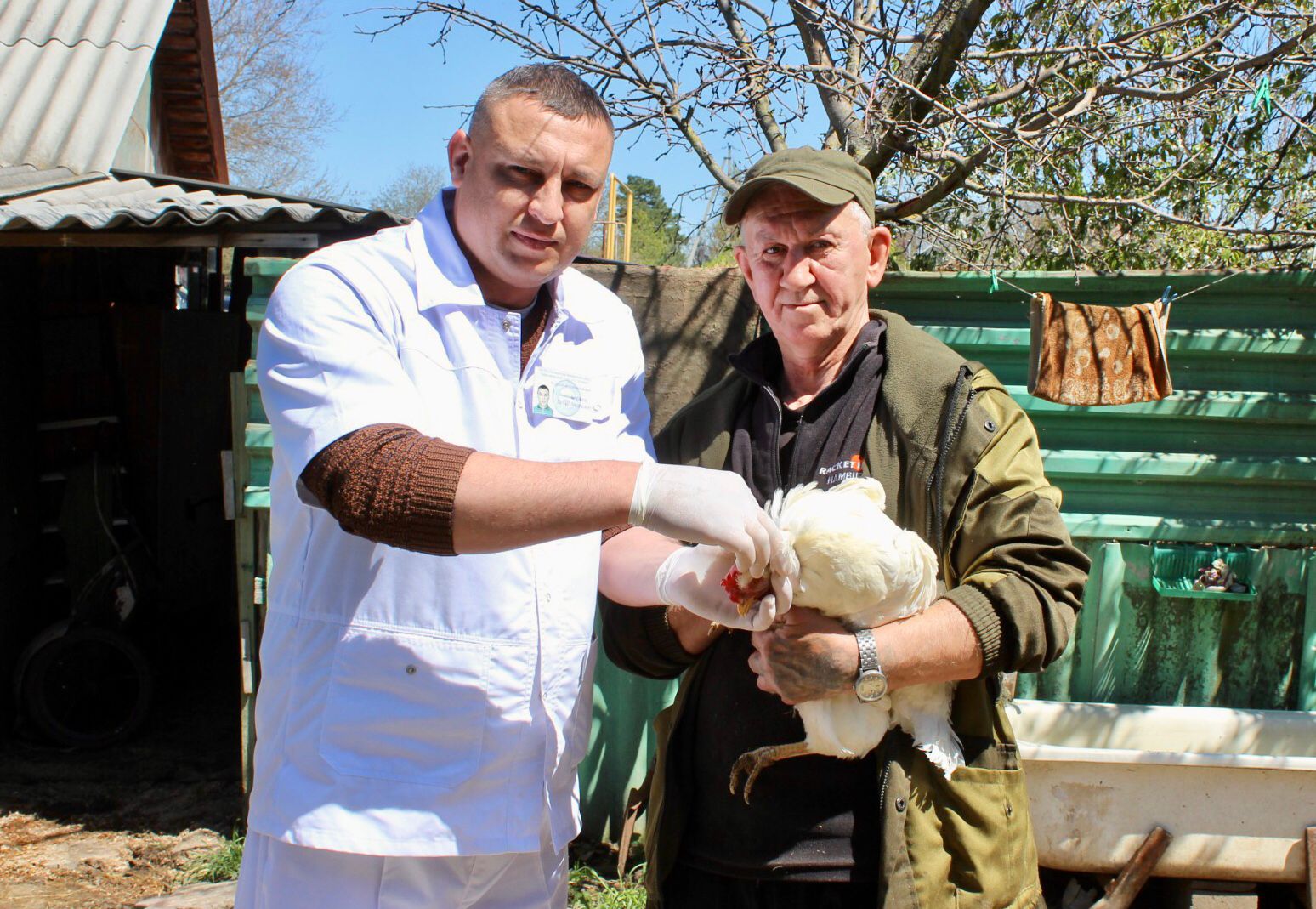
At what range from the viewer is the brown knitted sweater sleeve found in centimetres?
161

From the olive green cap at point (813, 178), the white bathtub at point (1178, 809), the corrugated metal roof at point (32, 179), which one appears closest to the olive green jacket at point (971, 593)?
the olive green cap at point (813, 178)

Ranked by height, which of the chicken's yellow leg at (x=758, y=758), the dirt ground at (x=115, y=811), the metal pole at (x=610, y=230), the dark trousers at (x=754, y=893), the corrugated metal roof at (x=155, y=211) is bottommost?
the dirt ground at (x=115, y=811)

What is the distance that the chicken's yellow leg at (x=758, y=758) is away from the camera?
2.02m

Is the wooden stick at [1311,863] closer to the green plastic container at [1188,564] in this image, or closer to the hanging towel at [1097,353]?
the green plastic container at [1188,564]

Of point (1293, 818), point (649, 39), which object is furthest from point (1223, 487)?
point (649, 39)

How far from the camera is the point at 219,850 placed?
466cm

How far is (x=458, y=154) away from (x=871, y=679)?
1.36 meters

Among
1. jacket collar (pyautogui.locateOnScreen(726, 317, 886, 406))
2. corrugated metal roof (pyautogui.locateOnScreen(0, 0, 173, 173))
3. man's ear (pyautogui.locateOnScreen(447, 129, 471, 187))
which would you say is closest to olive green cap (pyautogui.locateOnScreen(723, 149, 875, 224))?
jacket collar (pyautogui.locateOnScreen(726, 317, 886, 406))

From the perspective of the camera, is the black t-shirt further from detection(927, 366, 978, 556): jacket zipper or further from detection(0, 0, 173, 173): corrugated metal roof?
detection(0, 0, 173, 173): corrugated metal roof

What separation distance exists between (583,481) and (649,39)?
3.85m

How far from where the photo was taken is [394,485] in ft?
5.29

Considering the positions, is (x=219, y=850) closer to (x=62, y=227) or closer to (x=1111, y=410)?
(x=62, y=227)

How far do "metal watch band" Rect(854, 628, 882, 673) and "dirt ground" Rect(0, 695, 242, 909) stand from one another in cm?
382

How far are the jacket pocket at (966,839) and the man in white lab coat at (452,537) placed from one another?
0.49m
